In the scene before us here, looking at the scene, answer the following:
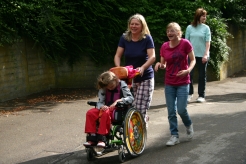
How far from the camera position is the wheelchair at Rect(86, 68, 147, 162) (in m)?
5.48

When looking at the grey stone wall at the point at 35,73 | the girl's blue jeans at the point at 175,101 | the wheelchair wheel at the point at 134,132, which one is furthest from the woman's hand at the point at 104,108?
the grey stone wall at the point at 35,73

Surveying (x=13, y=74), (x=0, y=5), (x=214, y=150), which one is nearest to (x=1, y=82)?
(x=13, y=74)

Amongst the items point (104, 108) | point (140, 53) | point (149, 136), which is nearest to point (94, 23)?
point (149, 136)

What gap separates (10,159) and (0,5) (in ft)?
17.4

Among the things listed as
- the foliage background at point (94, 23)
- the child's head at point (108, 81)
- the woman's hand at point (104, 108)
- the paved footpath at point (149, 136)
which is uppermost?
the foliage background at point (94, 23)

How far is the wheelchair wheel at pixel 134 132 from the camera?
18.0ft

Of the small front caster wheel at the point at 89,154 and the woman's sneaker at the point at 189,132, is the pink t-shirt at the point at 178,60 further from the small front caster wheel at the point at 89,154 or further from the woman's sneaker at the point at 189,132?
the small front caster wheel at the point at 89,154

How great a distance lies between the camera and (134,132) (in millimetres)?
5770

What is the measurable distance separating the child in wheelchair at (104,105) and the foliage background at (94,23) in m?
5.38

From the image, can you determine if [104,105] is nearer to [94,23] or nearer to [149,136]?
[149,136]

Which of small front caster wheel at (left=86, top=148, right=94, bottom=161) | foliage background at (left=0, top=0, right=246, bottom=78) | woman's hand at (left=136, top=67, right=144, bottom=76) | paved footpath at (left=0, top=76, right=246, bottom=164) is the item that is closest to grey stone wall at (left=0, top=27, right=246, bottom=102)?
foliage background at (left=0, top=0, right=246, bottom=78)

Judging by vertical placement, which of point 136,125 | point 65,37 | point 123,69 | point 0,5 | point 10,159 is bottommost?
point 10,159

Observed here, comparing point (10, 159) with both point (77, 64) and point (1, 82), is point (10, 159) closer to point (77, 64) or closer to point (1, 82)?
point (1, 82)

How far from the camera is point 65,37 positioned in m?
11.8
